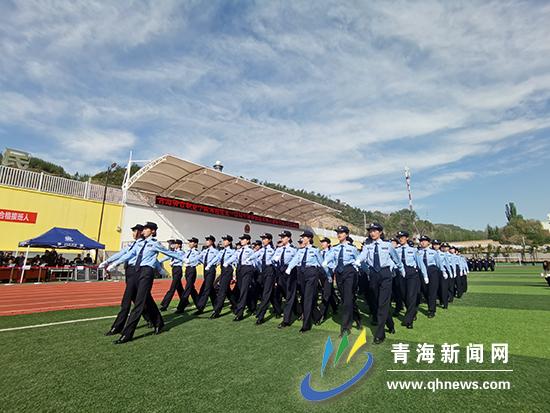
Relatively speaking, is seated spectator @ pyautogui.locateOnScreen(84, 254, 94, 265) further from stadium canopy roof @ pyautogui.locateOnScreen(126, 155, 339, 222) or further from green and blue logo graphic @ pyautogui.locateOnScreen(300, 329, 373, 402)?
green and blue logo graphic @ pyautogui.locateOnScreen(300, 329, 373, 402)

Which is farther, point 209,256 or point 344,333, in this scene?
point 209,256

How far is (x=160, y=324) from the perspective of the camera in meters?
5.52

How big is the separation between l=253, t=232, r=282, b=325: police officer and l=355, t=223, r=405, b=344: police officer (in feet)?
7.09

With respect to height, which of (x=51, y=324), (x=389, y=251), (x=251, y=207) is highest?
(x=251, y=207)

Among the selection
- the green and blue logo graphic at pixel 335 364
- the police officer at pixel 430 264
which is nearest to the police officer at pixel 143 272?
the green and blue logo graphic at pixel 335 364

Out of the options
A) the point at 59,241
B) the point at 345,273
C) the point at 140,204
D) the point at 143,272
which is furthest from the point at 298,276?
the point at 140,204

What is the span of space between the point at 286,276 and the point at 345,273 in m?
1.96

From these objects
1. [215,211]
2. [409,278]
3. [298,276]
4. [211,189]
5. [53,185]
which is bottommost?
[298,276]

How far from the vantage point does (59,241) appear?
50.4ft

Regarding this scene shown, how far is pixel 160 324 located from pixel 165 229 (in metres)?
Result: 18.2

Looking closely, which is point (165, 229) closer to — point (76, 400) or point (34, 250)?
point (34, 250)

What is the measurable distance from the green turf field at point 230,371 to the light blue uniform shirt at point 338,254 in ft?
4.03

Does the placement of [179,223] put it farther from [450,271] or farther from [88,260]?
[450,271]

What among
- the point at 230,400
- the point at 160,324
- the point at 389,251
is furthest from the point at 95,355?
the point at 389,251
